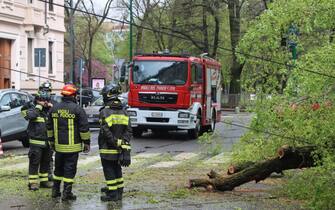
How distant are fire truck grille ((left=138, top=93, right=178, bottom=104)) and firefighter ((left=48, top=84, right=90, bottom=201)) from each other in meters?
10.9

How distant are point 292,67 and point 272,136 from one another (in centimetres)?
105

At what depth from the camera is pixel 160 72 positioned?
20.0 m

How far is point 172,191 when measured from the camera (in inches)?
376

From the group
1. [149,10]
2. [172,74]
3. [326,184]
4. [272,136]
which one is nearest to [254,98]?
[272,136]

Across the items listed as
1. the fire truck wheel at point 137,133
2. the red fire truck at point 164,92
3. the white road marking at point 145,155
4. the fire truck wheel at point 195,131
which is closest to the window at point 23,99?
the red fire truck at point 164,92

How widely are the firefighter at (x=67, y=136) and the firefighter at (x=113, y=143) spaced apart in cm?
34

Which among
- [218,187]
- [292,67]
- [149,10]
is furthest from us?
[149,10]

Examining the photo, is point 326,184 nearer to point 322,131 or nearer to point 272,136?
point 322,131

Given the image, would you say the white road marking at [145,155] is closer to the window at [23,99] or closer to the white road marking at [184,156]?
the white road marking at [184,156]

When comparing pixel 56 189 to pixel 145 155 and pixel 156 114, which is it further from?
pixel 156 114

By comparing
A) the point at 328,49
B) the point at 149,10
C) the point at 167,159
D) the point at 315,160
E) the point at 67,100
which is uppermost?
the point at 149,10

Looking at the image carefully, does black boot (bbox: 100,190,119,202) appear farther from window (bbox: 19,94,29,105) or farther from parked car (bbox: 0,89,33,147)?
window (bbox: 19,94,29,105)

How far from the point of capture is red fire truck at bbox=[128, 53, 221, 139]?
774 inches

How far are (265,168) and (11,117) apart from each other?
9504 mm
